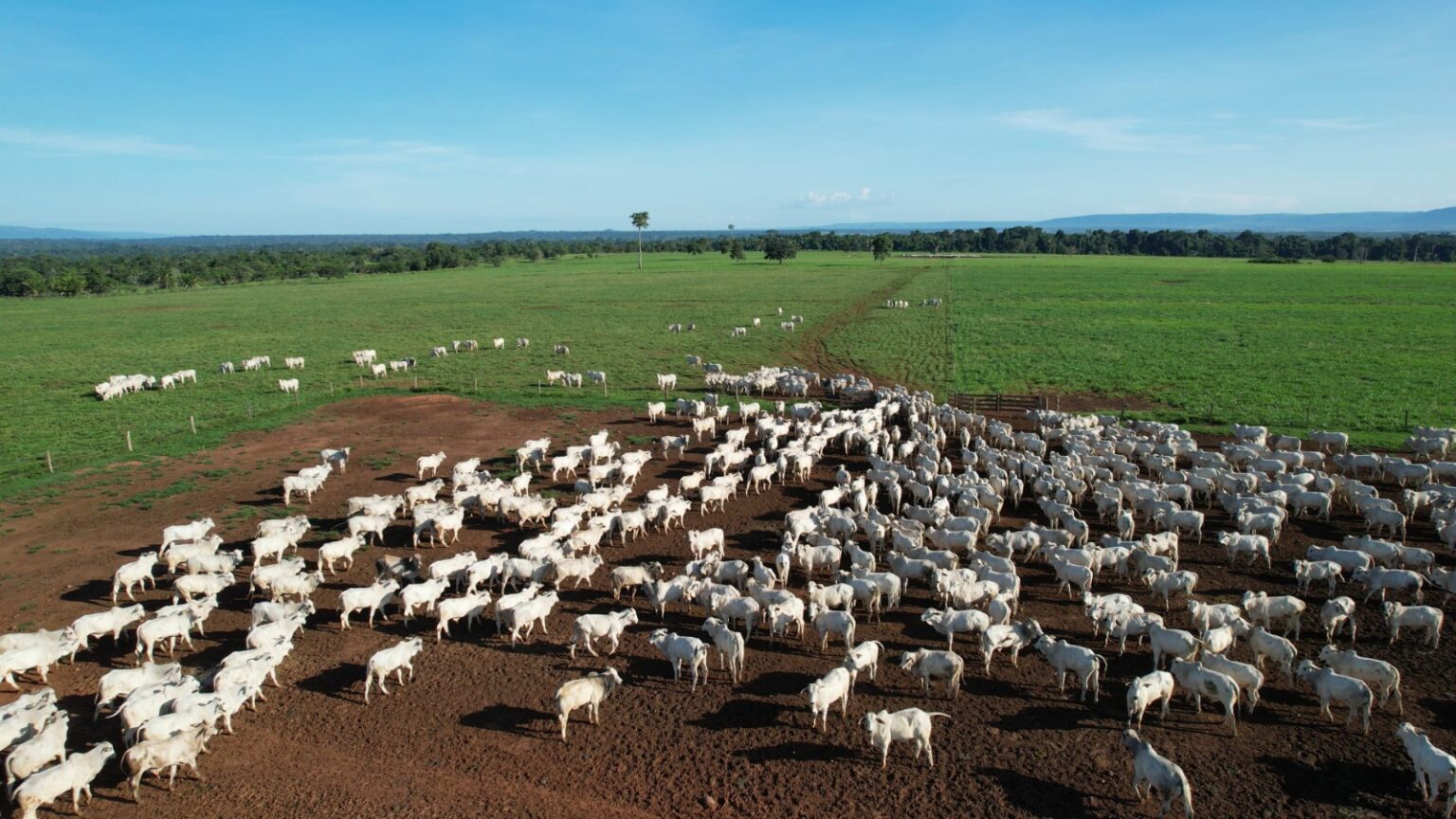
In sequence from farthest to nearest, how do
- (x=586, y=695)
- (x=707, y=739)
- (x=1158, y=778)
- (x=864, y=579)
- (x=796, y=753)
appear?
(x=864, y=579)
(x=586, y=695)
(x=707, y=739)
(x=796, y=753)
(x=1158, y=778)

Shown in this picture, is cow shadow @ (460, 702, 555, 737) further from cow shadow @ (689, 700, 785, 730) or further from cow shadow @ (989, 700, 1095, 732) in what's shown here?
cow shadow @ (989, 700, 1095, 732)

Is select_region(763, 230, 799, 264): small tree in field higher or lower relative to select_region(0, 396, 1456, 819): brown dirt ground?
higher

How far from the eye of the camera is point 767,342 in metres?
64.4

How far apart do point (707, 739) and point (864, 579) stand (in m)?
5.95

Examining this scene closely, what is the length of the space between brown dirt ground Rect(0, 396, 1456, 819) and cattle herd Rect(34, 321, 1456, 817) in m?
0.40

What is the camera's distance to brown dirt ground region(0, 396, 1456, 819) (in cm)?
1188

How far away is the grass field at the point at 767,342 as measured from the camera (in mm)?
39812

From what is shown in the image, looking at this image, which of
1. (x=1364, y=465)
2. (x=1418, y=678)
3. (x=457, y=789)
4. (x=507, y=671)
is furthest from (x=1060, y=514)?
(x=457, y=789)

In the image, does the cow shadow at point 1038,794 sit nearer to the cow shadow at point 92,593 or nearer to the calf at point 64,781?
the calf at point 64,781

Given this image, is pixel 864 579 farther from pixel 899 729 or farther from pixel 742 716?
pixel 899 729

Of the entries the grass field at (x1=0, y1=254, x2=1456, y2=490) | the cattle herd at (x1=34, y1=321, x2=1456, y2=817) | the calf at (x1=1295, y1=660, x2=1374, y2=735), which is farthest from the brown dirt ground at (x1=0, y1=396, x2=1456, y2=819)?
the grass field at (x1=0, y1=254, x2=1456, y2=490)

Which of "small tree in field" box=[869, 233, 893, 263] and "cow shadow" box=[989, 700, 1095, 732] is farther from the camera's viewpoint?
"small tree in field" box=[869, 233, 893, 263]

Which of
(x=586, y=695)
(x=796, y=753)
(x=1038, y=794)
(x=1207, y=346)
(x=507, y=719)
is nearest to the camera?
(x=1038, y=794)

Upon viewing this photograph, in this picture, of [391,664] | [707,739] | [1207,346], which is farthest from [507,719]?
[1207,346]
